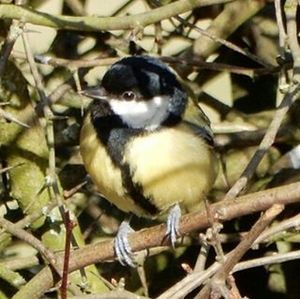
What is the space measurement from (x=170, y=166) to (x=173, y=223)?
0.21 meters

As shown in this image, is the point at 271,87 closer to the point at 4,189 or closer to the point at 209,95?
the point at 209,95

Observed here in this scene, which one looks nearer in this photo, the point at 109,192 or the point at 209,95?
the point at 109,192

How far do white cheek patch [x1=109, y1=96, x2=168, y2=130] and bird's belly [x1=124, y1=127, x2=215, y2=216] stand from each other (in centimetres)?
3

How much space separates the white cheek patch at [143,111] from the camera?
7.90ft

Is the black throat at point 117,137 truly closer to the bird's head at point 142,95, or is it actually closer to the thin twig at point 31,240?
the bird's head at point 142,95

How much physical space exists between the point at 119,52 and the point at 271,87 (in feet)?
1.48

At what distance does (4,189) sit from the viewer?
2607mm

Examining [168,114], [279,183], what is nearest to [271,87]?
[279,183]

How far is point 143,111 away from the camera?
2406mm

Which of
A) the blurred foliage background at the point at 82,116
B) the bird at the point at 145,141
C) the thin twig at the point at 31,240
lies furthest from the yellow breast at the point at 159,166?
the thin twig at the point at 31,240

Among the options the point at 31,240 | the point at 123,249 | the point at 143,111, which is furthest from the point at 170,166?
the point at 31,240

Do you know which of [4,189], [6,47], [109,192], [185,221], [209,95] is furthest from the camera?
[209,95]

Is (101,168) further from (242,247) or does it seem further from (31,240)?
(242,247)

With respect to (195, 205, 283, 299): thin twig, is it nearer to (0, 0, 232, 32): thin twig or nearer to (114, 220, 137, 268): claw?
(114, 220, 137, 268): claw
